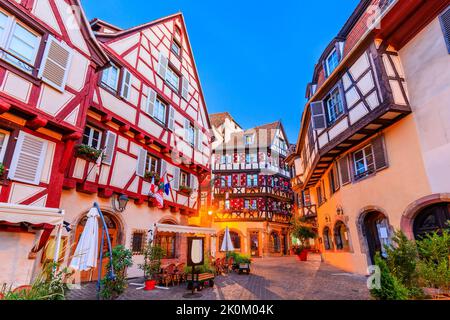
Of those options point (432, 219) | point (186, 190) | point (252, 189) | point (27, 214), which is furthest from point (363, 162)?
point (252, 189)

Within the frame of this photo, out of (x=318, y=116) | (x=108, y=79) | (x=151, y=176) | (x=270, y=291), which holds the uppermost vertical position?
(x=108, y=79)

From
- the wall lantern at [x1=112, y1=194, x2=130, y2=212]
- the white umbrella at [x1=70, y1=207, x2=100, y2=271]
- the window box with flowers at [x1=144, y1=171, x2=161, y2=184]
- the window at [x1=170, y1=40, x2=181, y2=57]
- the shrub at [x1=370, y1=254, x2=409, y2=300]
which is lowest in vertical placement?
the shrub at [x1=370, y1=254, x2=409, y2=300]

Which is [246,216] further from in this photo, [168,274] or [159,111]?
[168,274]

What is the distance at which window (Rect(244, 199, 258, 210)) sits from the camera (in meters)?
25.7

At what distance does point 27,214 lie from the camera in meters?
4.70

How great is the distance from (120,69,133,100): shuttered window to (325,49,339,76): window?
9413 millimetres

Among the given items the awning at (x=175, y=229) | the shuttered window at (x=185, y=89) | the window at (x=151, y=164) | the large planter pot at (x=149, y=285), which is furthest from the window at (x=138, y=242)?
the shuttered window at (x=185, y=89)

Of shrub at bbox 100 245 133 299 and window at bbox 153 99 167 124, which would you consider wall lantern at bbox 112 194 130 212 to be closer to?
shrub at bbox 100 245 133 299

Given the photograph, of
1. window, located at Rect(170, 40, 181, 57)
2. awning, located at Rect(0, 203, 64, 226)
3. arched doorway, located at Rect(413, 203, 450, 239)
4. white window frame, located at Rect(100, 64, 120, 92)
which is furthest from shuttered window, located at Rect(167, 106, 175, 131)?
arched doorway, located at Rect(413, 203, 450, 239)

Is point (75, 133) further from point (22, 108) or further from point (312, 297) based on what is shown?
point (312, 297)

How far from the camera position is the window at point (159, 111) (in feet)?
38.2

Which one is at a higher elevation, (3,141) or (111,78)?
(111,78)

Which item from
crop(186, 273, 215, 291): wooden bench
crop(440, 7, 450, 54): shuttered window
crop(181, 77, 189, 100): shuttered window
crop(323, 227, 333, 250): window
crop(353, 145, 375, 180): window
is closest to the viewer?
crop(440, 7, 450, 54): shuttered window

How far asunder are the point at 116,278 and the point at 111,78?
7.43 metres
